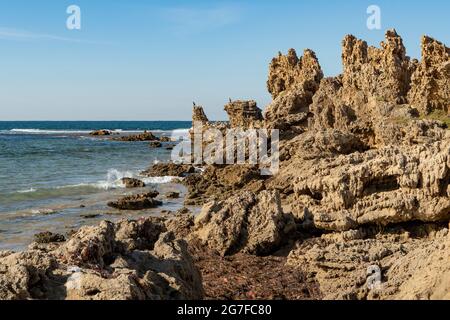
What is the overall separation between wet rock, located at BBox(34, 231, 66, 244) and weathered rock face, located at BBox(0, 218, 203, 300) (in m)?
10.7

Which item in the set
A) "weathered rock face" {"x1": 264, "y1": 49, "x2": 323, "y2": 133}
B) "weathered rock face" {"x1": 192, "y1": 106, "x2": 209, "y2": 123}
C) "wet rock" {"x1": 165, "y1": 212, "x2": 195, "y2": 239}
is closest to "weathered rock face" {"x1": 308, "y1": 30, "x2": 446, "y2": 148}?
"weathered rock face" {"x1": 264, "y1": 49, "x2": 323, "y2": 133}

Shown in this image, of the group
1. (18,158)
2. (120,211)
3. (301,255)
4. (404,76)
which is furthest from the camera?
(18,158)

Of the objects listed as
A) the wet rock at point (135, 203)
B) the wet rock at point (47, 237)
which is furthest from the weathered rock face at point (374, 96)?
the wet rock at point (47, 237)

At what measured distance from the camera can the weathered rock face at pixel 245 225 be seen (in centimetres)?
1597

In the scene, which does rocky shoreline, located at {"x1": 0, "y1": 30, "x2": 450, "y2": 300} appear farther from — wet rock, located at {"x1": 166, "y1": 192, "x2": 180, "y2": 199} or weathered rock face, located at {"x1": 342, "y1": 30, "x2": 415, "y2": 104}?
weathered rock face, located at {"x1": 342, "y1": 30, "x2": 415, "y2": 104}

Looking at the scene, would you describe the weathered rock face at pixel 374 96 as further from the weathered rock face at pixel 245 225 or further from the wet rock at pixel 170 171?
the weathered rock face at pixel 245 225

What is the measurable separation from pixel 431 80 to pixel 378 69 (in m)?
5.25

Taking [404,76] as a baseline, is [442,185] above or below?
below

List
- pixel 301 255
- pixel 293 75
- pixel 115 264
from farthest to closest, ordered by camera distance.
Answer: pixel 293 75
pixel 301 255
pixel 115 264

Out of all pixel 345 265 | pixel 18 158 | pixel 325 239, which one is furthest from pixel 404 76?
pixel 18 158

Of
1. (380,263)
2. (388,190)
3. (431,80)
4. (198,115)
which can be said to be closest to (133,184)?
(431,80)
